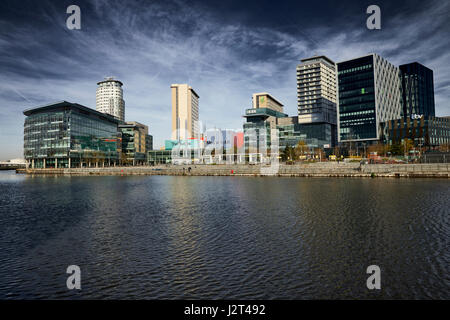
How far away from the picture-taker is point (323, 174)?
330 ft

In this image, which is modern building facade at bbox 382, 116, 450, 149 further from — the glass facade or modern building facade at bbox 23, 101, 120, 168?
modern building facade at bbox 23, 101, 120, 168

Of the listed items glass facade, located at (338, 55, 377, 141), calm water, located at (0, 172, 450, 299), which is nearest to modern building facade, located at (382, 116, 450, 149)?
glass facade, located at (338, 55, 377, 141)

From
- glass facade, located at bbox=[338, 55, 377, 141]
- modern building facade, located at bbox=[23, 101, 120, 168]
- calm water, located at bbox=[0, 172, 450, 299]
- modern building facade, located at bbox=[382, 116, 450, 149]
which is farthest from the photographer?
glass facade, located at bbox=[338, 55, 377, 141]

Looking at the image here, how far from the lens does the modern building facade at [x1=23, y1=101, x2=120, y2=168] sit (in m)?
177

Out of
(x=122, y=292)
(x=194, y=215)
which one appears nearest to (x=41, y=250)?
(x=122, y=292)

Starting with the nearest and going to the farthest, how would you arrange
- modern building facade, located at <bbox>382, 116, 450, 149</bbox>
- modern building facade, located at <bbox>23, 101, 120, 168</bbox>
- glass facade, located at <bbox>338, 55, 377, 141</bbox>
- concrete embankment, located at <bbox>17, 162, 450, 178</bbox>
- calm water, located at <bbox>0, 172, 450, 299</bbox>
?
calm water, located at <bbox>0, 172, 450, 299</bbox> → concrete embankment, located at <bbox>17, 162, 450, 178</bbox> → modern building facade, located at <bbox>382, 116, 450, 149</bbox> → modern building facade, located at <bbox>23, 101, 120, 168</bbox> → glass facade, located at <bbox>338, 55, 377, 141</bbox>

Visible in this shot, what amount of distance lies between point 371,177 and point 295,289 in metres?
87.0

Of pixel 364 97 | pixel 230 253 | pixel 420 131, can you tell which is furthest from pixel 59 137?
pixel 420 131

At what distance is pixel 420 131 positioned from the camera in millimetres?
178375

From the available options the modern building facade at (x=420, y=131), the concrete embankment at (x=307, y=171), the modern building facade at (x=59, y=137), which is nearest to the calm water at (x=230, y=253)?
the concrete embankment at (x=307, y=171)

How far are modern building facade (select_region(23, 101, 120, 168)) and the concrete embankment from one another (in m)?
17.8

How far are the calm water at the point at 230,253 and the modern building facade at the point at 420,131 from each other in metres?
170

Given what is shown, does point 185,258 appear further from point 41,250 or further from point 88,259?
point 41,250

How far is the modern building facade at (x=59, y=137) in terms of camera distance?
582ft
